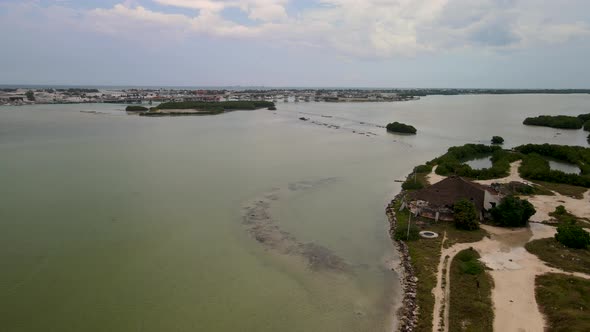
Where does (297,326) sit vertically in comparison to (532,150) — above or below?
below

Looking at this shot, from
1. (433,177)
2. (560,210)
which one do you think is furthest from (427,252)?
(433,177)

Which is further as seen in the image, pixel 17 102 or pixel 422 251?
pixel 17 102

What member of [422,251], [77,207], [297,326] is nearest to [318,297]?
[297,326]

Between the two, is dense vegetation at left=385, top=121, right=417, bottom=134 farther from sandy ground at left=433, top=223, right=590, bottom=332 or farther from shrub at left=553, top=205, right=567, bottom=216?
sandy ground at left=433, top=223, right=590, bottom=332

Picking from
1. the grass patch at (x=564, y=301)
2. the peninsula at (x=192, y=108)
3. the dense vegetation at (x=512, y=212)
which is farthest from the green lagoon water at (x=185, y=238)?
the peninsula at (x=192, y=108)

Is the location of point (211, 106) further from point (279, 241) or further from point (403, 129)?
point (279, 241)

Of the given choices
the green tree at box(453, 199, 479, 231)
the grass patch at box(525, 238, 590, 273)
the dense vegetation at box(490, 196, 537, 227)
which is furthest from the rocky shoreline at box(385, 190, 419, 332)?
the grass patch at box(525, 238, 590, 273)

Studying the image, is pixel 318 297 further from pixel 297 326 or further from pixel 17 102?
pixel 17 102
